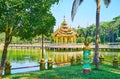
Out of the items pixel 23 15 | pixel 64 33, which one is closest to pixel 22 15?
pixel 23 15

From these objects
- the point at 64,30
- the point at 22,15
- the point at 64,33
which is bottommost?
the point at 22,15

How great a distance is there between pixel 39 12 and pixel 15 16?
4.18ft

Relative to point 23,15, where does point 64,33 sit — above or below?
above

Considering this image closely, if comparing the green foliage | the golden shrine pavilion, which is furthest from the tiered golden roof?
the green foliage

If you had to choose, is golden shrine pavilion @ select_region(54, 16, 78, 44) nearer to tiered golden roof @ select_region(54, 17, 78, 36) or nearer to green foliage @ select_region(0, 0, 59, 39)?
tiered golden roof @ select_region(54, 17, 78, 36)

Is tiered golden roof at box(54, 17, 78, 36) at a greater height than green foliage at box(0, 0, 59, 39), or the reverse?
tiered golden roof at box(54, 17, 78, 36)

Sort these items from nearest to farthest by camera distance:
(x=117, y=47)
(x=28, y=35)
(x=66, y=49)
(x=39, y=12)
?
(x=39, y=12)
(x=28, y=35)
(x=117, y=47)
(x=66, y=49)

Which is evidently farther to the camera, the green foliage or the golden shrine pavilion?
the golden shrine pavilion

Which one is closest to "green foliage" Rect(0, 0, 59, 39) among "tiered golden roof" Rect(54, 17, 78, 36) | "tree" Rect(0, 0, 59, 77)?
"tree" Rect(0, 0, 59, 77)

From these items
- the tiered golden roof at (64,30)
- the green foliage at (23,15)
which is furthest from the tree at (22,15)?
the tiered golden roof at (64,30)

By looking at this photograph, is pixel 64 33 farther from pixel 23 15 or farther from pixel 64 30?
pixel 23 15

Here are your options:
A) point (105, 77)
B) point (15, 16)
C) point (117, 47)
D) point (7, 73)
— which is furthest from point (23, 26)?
point (117, 47)

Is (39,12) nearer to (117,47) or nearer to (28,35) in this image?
(28,35)

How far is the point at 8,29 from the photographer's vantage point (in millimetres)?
13844
